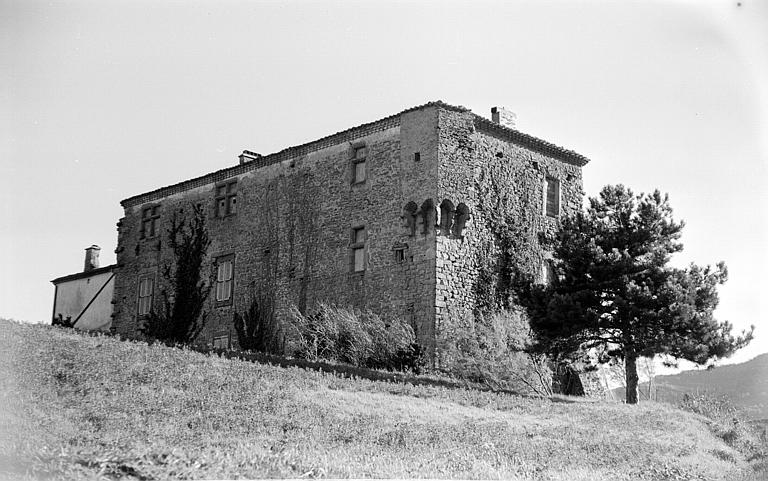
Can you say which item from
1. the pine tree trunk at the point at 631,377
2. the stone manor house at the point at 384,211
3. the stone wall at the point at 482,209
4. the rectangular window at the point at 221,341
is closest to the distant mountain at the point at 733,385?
the pine tree trunk at the point at 631,377

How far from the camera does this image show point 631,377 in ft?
87.2

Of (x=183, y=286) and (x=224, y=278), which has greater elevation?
(x=224, y=278)

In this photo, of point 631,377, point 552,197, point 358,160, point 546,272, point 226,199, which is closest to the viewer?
point 631,377

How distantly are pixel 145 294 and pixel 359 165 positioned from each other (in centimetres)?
1226

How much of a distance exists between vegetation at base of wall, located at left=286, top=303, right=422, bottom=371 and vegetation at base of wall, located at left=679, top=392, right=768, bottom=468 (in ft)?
25.6

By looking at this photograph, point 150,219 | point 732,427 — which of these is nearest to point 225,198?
point 150,219

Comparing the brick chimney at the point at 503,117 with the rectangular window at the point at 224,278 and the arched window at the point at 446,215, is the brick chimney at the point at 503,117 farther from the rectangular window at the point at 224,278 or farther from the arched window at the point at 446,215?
the rectangular window at the point at 224,278

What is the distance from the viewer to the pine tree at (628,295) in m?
25.1

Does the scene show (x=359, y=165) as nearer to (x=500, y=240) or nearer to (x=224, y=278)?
(x=500, y=240)

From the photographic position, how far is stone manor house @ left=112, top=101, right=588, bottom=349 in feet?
94.8

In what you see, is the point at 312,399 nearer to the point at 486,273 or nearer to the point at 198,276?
the point at 486,273

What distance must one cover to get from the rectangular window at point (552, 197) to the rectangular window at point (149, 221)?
621 inches

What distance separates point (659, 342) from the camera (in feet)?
82.4

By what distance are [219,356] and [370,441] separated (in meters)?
8.71
